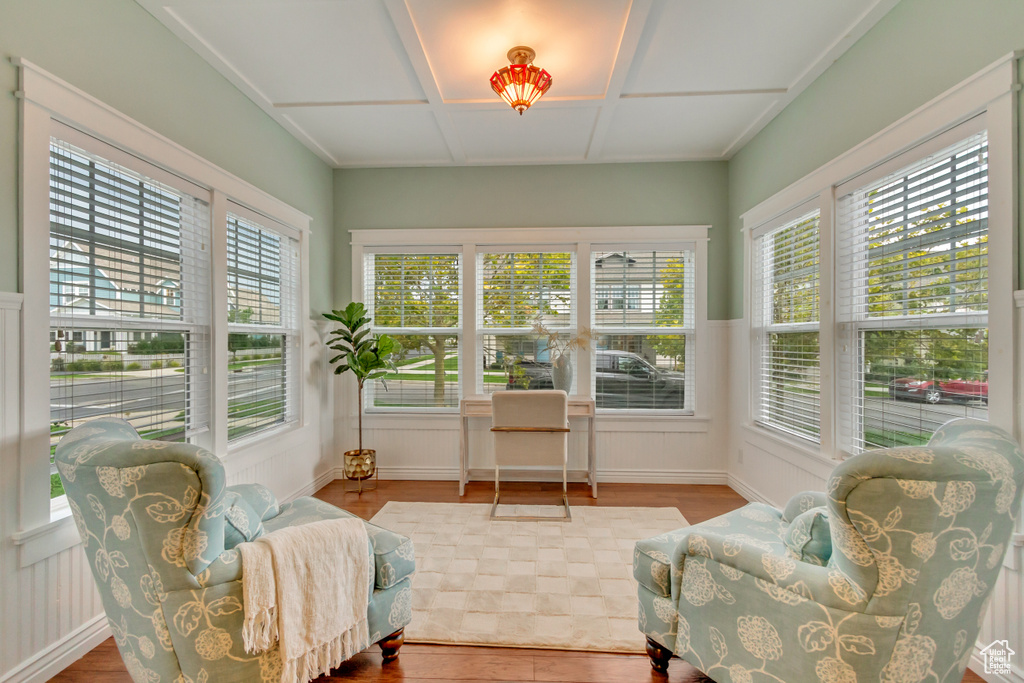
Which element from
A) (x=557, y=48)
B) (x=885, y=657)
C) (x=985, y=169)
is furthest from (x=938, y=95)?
(x=885, y=657)

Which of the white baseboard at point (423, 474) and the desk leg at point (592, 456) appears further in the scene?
the white baseboard at point (423, 474)

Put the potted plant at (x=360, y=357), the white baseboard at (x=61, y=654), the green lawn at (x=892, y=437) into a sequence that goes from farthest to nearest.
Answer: the potted plant at (x=360, y=357) → the green lawn at (x=892, y=437) → the white baseboard at (x=61, y=654)

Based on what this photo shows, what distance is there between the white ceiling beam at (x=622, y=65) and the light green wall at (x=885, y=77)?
1.13 metres

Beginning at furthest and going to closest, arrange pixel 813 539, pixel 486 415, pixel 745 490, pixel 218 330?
pixel 486 415 < pixel 745 490 < pixel 218 330 < pixel 813 539

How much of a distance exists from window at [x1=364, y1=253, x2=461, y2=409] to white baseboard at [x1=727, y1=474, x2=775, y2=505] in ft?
8.08

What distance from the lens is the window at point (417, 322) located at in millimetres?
4164

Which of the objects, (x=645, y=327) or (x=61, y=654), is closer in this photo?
(x=61, y=654)

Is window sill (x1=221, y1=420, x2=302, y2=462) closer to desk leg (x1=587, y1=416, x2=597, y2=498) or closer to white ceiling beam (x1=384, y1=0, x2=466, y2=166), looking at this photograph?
desk leg (x1=587, y1=416, x2=597, y2=498)

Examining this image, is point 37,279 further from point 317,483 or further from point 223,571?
point 317,483

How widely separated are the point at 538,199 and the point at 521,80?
68.2 inches

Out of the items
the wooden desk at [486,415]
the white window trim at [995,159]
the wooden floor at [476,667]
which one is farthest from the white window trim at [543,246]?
the wooden floor at [476,667]

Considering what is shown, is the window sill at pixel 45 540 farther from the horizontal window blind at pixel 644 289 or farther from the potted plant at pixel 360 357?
the horizontal window blind at pixel 644 289

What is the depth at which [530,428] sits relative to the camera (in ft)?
10.6

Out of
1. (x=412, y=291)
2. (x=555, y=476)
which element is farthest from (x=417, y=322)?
(x=555, y=476)
